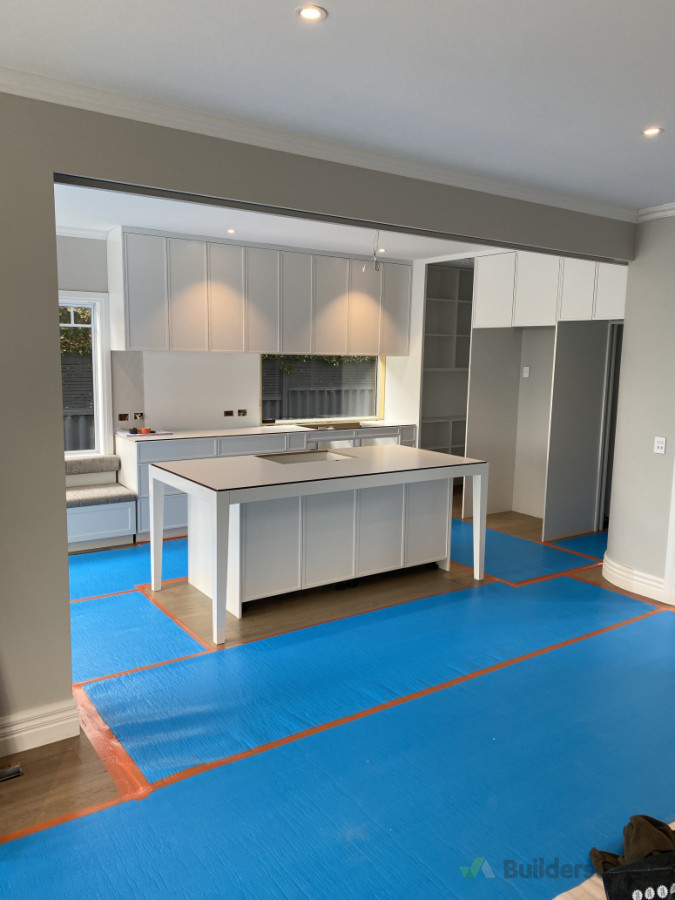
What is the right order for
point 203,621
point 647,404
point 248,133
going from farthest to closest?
point 647,404 → point 203,621 → point 248,133

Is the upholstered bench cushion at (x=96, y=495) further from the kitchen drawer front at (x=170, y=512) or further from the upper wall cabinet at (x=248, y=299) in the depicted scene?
the upper wall cabinet at (x=248, y=299)

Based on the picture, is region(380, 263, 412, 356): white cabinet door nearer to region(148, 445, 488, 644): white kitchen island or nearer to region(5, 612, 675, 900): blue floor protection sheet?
region(148, 445, 488, 644): white kitchen island

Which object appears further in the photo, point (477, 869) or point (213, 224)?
point (213, 224)

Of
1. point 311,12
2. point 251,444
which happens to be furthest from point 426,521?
point 311,12

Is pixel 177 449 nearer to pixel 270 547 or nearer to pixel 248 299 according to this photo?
pixel 248 299

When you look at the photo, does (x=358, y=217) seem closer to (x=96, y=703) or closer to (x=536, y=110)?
(x=536, y=110)

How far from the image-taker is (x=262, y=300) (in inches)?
267

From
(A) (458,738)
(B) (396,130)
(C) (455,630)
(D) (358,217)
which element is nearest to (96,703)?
(A) (458,738)

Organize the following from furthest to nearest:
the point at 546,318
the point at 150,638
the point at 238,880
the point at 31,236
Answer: the point at 546,318
the point at 150,638
the point at 31,236
the point at 238,880

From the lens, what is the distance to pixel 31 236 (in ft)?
9.05

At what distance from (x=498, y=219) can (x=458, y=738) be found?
2.96 m

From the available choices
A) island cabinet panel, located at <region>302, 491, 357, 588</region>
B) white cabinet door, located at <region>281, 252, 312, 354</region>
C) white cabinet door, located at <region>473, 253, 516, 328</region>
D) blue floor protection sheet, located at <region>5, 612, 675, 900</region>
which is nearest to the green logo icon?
blue floor protection sheet, located at <region>5, 612, 675, 900</region>

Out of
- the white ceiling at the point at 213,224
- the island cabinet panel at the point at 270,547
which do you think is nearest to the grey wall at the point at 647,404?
the white ceiling at the point at 213,224

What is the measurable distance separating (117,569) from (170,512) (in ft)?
3.26
